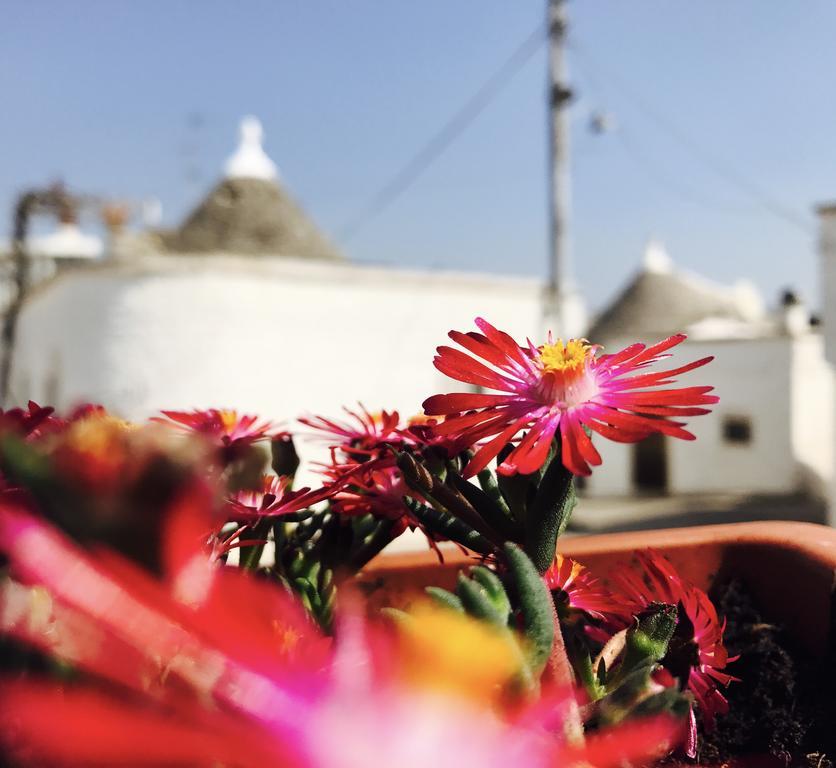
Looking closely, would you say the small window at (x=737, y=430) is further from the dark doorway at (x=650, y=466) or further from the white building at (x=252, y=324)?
the white building at (x=252, y=324)

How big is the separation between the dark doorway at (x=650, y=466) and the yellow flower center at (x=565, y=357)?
28.7 ft

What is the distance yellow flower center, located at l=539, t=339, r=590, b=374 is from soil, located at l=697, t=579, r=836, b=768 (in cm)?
37

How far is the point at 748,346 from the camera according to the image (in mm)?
8539

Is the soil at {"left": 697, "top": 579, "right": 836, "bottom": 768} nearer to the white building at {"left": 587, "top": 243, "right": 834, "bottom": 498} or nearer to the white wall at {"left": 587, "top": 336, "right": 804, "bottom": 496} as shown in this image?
the white building at {"left": 587, "top": 243, "right": 834, "bottom": 498}

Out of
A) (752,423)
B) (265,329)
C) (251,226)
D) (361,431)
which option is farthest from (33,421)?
(752,423)

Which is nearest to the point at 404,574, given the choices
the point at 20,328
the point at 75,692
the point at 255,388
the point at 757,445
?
the point at 75,692

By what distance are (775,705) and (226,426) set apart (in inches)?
21.1

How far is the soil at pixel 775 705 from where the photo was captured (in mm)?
612

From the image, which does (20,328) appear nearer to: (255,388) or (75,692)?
(255,388)

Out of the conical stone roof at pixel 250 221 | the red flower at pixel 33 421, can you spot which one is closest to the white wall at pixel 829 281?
the conical stone roof at pixel 250 221

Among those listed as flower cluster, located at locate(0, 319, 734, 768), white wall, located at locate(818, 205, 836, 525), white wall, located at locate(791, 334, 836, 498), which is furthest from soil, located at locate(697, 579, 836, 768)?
white wall, located at locate(791, 334, 836, 498)

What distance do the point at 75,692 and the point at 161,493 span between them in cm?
9

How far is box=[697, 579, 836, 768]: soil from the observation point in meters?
0.61

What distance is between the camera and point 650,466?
8.95 metres
